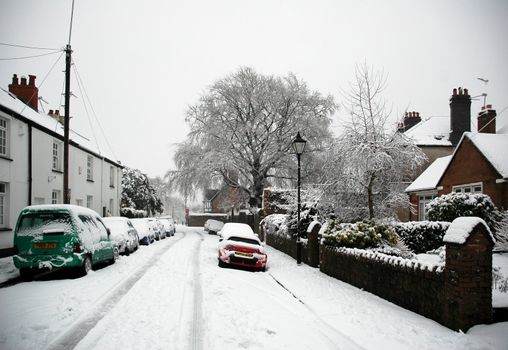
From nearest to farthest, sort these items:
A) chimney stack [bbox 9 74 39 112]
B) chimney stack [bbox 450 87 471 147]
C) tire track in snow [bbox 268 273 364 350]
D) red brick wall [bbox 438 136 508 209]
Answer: tire track in snow [bbox 268 273 364 350] < red brick wall [bbox 438 136 508 209] < chimney stack [bbox 9 74 39 112] < chimney stack [bbox 450 87 471 147]

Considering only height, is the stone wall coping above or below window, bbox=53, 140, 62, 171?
below

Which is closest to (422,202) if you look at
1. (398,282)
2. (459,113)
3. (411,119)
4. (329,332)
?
(459,113)

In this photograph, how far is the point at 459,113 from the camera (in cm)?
3256

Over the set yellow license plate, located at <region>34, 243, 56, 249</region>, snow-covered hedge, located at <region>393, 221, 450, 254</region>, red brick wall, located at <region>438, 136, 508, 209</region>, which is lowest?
snow-covered hedge, located at <region>393, 221, 450, 254</region>

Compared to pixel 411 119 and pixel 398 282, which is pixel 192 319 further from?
pixel 411 119

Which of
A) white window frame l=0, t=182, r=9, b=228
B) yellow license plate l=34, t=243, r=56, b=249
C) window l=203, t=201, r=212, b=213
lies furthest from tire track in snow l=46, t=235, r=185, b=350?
window l=203, t=201, r=212, b=213

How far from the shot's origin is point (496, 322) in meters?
6.40

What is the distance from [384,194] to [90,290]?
11763mm

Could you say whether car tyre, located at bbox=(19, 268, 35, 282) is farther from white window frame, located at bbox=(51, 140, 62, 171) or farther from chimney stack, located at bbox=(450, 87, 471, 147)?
chimney stack, located at bbox=(450, 87, 471, 147)

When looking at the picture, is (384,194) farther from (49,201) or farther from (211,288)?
(49,201)

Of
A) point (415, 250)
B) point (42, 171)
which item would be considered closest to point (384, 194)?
point (415, 250)

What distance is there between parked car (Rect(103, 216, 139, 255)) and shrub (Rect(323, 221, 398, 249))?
28.7ft

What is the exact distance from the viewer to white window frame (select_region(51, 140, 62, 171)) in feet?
63.3

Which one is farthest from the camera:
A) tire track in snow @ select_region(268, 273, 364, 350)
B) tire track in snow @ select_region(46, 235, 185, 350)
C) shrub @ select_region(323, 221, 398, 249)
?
shrub @ select_region(323, 221, 398, 249)
